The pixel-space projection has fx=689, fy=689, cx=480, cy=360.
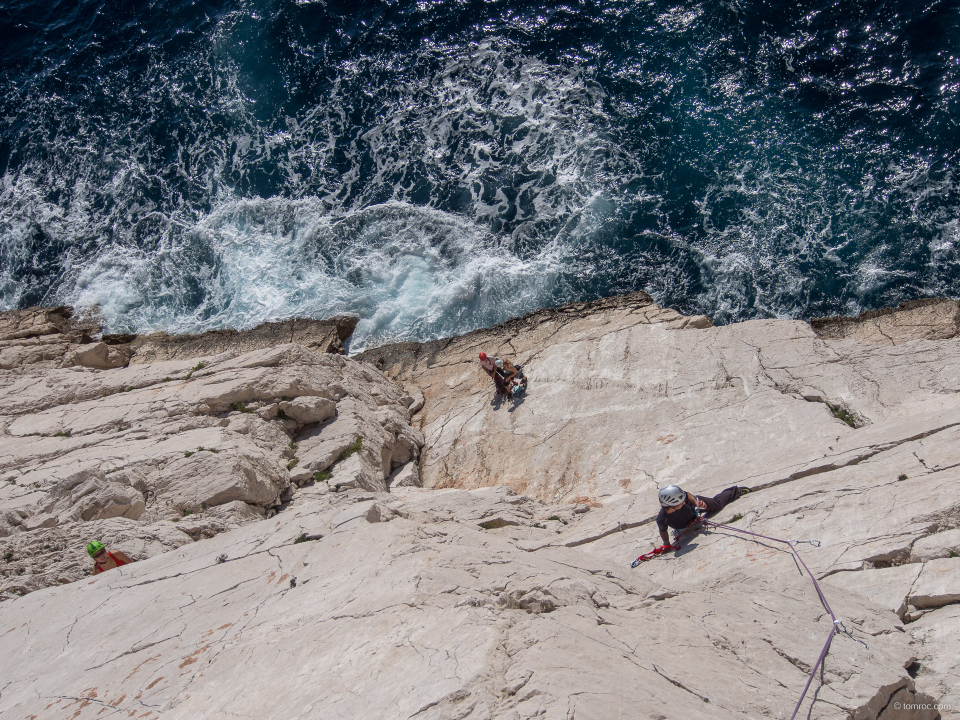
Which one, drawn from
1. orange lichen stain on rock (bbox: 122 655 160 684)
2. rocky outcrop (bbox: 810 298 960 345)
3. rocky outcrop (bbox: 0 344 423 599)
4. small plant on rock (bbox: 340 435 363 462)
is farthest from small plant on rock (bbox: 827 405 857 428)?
orange lichen stain on rock (bbox: 122 655 160 684)

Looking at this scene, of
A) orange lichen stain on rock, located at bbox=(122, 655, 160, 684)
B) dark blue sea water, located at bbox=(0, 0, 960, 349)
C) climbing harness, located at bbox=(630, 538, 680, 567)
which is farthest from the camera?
dark blue sea water, located at bbox=(0, 0, 960, 349)

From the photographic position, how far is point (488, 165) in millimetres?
22906

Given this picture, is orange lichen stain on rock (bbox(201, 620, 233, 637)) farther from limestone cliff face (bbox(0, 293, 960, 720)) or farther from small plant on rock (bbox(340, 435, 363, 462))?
small plant on rock (bbox(340, 435, 363, 462))

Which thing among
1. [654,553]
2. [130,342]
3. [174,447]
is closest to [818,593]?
[654,553]

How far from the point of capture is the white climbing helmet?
32.7 ft

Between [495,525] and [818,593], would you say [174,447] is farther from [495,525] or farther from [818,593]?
[818,593]

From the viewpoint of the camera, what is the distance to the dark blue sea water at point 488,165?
752 inches

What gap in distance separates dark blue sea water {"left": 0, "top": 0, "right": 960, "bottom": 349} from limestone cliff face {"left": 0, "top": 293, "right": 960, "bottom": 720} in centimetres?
229

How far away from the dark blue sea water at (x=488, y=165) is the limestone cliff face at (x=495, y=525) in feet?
7.50

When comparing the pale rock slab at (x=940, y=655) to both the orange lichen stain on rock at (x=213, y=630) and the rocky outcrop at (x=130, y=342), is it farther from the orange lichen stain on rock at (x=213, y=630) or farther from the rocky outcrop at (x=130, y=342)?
the rocky outcrop at (x=130, y=342)

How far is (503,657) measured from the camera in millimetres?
6527

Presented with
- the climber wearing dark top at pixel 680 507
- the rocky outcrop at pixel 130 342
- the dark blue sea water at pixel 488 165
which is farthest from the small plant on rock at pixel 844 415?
the rocky outcrop at pixel 130 342

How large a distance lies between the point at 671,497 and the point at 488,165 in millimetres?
15661

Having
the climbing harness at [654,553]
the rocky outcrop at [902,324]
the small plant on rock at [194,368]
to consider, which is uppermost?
the small plant on rock at [194,368]
